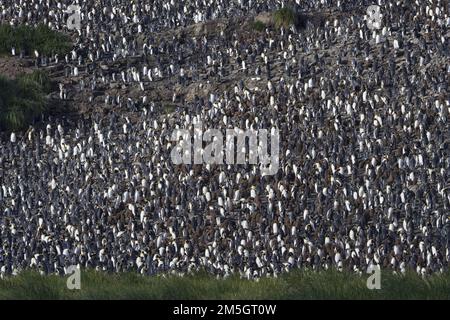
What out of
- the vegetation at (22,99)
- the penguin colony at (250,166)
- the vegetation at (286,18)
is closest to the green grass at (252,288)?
the penguin colony at (250,166)

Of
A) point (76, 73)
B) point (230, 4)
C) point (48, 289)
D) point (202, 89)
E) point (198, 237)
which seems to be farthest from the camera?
point (230, 4)

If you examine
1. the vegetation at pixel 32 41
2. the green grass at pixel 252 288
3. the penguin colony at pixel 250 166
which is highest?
the vegetation at pixel 32 41

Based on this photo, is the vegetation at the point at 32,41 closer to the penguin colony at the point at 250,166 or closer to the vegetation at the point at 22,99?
the penguin colony at the point at 250,166

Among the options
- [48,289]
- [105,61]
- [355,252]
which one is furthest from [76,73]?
[48,289]

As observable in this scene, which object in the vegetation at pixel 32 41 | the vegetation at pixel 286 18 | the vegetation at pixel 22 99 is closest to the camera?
the vegetation at pixel 22 99

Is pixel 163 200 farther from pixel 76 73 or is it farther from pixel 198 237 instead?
pixel 76 73

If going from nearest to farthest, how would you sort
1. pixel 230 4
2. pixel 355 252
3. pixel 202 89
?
pixel 355 252 → pixel 202 89 → pixel 230 4

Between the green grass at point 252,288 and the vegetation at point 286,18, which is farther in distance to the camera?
the vegetation at point 286,18
